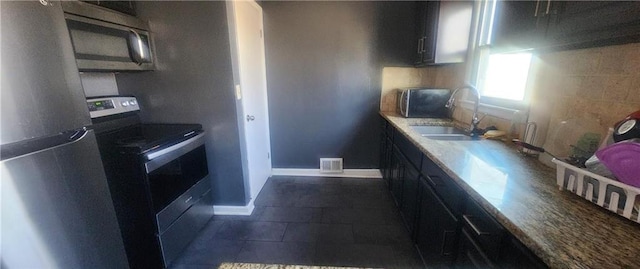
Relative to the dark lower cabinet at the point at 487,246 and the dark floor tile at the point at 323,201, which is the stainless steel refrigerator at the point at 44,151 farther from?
the dark floor tile at the point at 323,201

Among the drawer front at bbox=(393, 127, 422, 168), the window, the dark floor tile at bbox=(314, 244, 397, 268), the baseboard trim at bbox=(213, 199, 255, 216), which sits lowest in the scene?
the dark floor tile at bbox=(314, 244, 397, 268)

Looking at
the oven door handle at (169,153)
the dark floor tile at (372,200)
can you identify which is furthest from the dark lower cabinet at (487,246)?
the oven door handle at (169,153)

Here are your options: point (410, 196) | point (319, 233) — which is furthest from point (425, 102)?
point (319, 233)

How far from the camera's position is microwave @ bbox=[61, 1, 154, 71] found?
131 cm

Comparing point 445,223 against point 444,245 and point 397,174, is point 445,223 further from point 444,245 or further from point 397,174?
point 397,174

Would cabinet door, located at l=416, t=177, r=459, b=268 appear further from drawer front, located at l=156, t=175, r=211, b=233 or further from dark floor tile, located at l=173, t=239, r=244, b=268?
drawer front, located at l=156, t=175, r=211, b=233

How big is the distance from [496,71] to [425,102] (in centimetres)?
62

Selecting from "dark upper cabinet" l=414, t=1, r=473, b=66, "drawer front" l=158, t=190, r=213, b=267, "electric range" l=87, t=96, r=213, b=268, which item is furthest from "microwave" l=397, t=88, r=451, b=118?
"drawer front" l=158, t=190, r=213, b=267

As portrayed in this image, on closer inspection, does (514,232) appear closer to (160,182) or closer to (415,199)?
(415,199)

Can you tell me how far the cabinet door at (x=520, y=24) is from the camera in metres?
1.07

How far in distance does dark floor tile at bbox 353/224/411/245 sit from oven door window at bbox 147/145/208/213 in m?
1.41

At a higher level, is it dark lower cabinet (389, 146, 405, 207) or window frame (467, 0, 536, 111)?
window frame (467, 0, 536, 111)

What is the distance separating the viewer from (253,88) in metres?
2.39

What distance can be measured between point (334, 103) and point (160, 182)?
194cm
